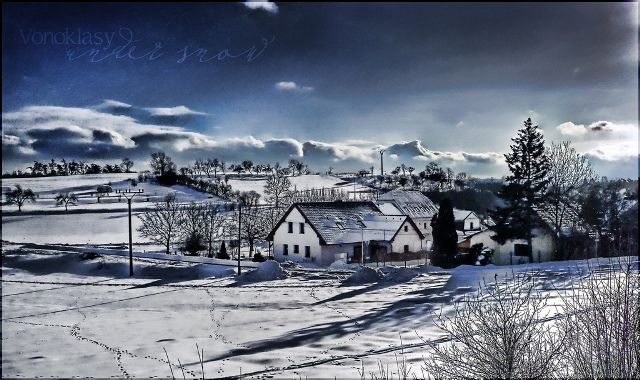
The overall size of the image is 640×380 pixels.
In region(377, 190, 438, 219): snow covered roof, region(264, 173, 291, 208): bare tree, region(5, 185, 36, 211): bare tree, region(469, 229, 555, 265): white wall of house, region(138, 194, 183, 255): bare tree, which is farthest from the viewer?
region(377, 190, 438, 219): snow covered roof

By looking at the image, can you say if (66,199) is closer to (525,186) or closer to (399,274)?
(399,274)

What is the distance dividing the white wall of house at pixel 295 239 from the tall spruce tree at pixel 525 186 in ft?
20.7

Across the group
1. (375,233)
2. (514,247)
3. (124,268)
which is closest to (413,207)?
(375,233)

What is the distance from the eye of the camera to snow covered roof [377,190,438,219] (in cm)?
1609

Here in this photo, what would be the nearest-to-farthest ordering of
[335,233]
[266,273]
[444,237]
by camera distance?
[266,273], [335,233], [444,237]

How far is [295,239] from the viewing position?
13.5 m

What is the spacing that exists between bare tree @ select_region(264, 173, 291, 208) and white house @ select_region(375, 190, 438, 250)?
146 inches

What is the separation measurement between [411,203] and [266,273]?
253 inches

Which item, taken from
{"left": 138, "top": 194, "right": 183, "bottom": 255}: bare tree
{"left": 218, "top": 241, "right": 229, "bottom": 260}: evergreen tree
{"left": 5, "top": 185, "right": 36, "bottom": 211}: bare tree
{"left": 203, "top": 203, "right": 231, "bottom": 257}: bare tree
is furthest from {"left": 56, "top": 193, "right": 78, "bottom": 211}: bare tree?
{"left": 218, "top": 241, "right": 229, "bottom": 260}: evergreen tree

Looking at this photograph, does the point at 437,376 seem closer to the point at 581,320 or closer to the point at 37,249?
the point at 581,320

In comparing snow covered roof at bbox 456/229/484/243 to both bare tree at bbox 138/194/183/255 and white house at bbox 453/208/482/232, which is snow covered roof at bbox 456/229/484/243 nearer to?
white house at bbox 453/208/482/232

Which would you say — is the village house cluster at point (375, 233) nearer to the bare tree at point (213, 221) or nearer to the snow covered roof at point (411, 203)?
the snow covered roof at point (411, 203)

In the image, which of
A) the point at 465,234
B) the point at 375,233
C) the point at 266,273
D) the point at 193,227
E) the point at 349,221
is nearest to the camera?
the point at 193,227

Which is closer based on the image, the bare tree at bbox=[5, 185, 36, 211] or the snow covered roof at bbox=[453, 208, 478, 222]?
the bare tree at bbox=[5, 185, 36, 211]
